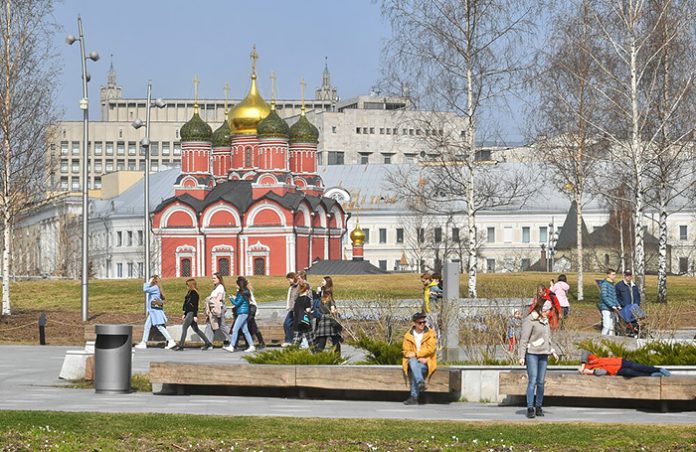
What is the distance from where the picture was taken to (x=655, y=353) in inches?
873

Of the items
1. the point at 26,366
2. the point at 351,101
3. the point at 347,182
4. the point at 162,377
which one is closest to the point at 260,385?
the point at 162,377

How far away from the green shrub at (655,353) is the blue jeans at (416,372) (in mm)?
2636

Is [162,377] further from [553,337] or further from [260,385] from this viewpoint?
[553,337]

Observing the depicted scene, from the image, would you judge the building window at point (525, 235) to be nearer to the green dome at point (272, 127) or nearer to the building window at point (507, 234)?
the building window at point (507, 234)

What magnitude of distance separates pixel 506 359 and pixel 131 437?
800cm

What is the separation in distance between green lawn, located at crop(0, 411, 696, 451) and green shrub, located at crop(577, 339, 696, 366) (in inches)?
128

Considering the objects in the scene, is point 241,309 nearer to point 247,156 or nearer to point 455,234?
point 247,156

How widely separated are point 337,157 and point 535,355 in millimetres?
150232

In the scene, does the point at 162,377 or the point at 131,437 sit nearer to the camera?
the point at 131,437

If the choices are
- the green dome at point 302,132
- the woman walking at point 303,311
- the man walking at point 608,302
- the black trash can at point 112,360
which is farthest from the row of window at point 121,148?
the black trash can at point 112,360

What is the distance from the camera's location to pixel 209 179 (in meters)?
99.0

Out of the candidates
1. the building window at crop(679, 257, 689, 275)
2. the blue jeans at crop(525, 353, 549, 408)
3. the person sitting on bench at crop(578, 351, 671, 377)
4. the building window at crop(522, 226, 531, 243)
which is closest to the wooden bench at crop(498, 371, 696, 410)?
the person sitting on bench at crop(578, 351, 671, 377)

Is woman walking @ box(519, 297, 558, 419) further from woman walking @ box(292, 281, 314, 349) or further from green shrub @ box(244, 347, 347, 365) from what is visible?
woman walking @ box(292, 281, 314, 349)

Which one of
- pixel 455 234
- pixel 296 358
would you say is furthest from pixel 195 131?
pixel 296 358
